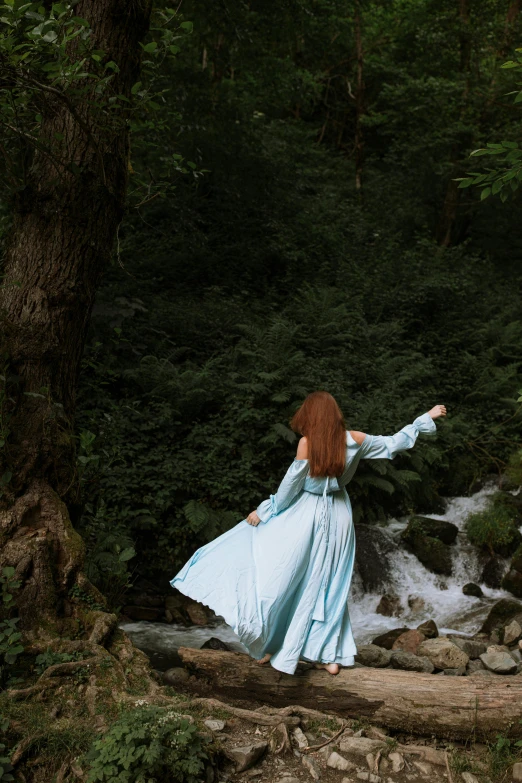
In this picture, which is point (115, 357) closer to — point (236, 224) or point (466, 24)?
point (236, 224)

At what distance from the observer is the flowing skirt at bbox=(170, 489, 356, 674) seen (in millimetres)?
4250

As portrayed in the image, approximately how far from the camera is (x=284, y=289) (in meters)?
13.1

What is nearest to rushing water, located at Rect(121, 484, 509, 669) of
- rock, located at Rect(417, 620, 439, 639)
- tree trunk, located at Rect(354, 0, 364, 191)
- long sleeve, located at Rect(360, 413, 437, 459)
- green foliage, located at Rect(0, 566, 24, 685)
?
rock, located at Rect(417, 620, 439, 639)

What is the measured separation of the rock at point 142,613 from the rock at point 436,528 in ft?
11.3

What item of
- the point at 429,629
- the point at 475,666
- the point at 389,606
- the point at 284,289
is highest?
the point at 284,289

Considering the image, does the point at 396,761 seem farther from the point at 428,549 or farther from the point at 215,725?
the point at 428,549

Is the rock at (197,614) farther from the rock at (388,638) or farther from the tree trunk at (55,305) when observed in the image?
the tree trunk at (55,305)

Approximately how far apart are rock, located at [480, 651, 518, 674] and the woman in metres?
2.27

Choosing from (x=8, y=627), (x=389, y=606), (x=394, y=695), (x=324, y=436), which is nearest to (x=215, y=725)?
(x=394, y=695)

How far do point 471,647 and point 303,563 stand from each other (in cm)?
303

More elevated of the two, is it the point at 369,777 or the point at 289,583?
the point at 289,583

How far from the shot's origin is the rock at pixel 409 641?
653cm

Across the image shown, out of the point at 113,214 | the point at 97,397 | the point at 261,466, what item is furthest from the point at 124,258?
the point at 113,214

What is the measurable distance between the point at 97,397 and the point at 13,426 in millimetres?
3677
